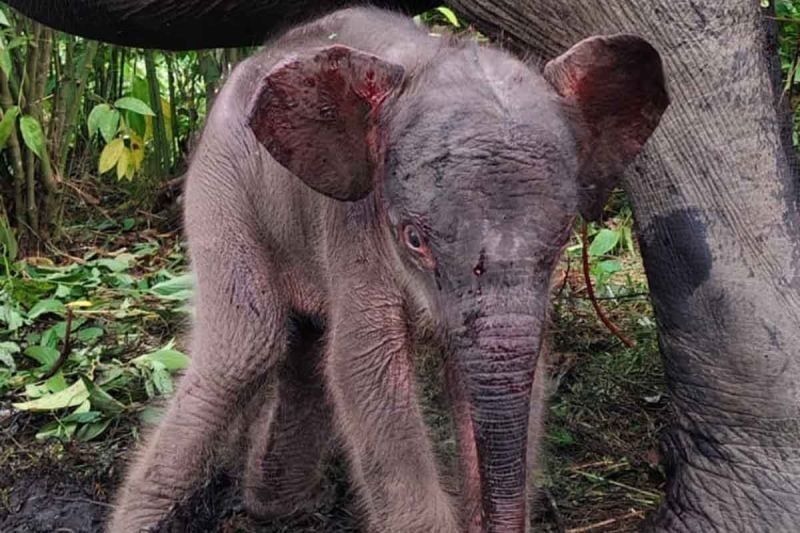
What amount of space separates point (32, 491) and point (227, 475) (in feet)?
1.43

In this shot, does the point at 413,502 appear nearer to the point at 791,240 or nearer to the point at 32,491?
the point at 791,240

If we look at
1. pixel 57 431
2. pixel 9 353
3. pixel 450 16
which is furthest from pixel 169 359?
pixel 450 16

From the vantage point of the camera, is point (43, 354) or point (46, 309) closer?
point (43, 354)

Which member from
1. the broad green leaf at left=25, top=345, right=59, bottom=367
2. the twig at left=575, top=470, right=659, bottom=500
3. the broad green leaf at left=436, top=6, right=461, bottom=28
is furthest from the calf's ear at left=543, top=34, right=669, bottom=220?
the broad green leaf at left=436, top=6, right=461, bottom=28

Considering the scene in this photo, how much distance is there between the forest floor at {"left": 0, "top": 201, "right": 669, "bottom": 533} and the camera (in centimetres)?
312

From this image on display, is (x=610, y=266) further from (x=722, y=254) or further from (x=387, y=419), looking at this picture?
(x=387, y=419)

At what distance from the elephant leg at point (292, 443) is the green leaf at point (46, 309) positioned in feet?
3.63

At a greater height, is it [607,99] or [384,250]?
[607,99]

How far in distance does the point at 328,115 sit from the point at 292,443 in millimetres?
1155

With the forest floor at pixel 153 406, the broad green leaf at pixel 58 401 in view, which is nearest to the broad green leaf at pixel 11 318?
the forest floor at pixel 153 406

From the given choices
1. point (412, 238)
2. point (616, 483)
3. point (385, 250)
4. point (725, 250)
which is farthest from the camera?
point (616, 483)

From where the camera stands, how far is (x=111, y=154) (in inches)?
184

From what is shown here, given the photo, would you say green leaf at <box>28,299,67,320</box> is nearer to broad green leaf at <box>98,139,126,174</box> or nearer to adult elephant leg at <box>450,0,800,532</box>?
broad green leaf at <box>98,139,126,174</box>

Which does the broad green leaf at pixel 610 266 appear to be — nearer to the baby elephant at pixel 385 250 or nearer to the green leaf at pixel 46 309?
the baby elephant at pixel 385 250
